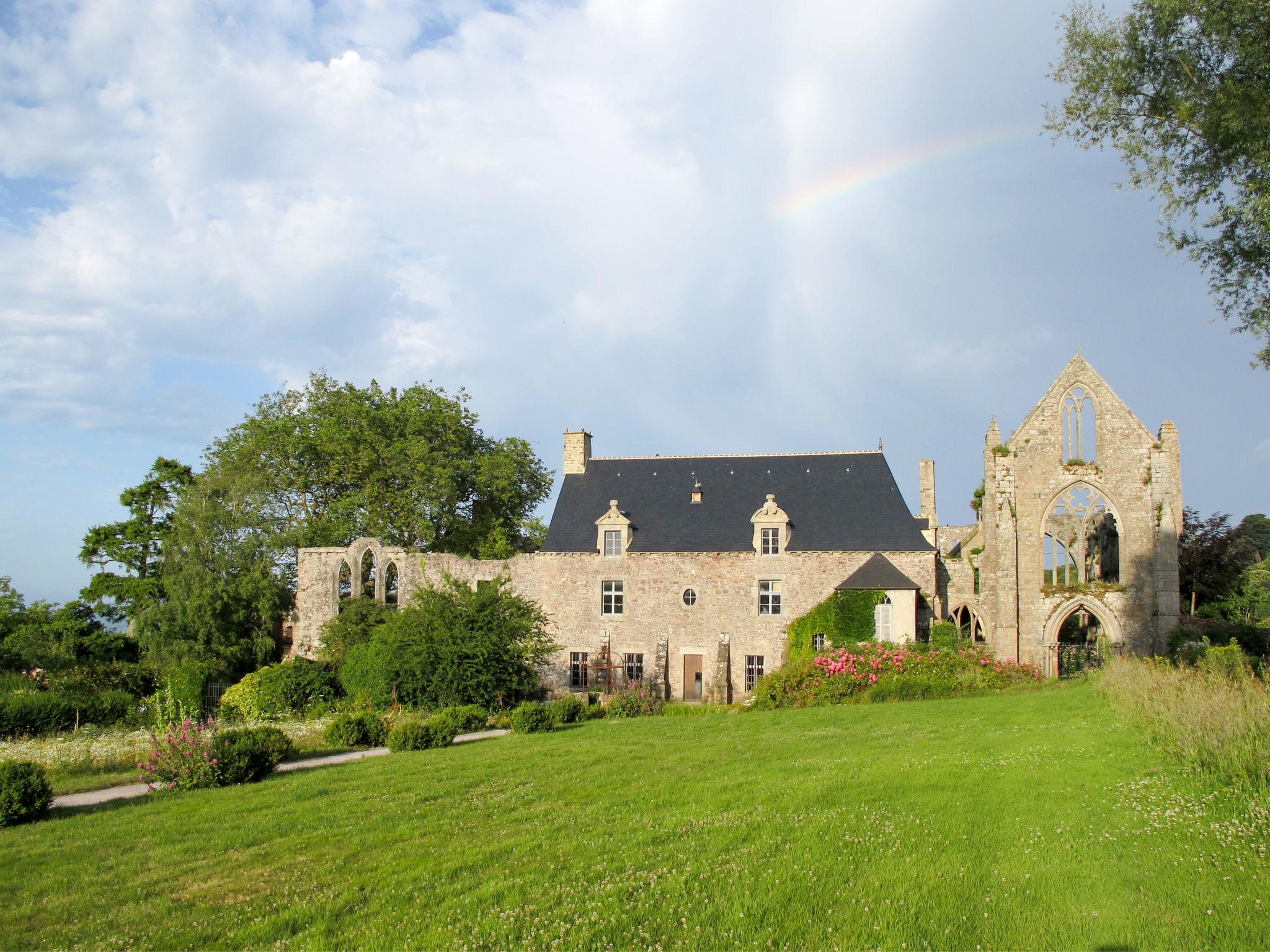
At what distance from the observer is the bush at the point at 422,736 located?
635 inches

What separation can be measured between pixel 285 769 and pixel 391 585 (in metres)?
21.5

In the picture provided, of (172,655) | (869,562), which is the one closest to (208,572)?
(172,655)

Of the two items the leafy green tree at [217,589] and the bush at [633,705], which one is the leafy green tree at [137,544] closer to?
the leafy green tree at [217,589]

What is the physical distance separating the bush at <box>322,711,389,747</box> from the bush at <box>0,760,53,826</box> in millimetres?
6581

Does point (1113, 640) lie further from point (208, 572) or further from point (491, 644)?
point (208, 572)

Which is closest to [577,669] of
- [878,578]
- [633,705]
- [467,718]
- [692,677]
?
[692,677]

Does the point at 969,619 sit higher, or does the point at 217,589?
the point at 217,589

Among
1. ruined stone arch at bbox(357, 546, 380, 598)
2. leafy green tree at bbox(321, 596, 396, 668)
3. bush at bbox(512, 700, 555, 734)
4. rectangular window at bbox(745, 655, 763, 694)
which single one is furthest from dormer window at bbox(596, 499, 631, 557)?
bush at bbox(512, 700, 555, 734)

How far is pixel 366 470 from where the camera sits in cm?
3831

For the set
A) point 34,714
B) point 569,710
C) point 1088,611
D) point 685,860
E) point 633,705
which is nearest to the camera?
point 685,860

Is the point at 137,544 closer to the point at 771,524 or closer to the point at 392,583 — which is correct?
the point at 392,583

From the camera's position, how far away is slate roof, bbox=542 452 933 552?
97.1 feet

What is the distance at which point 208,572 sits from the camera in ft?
109

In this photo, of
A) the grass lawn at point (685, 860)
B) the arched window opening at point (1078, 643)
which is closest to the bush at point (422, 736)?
the grass lawn at point (685, 860)
